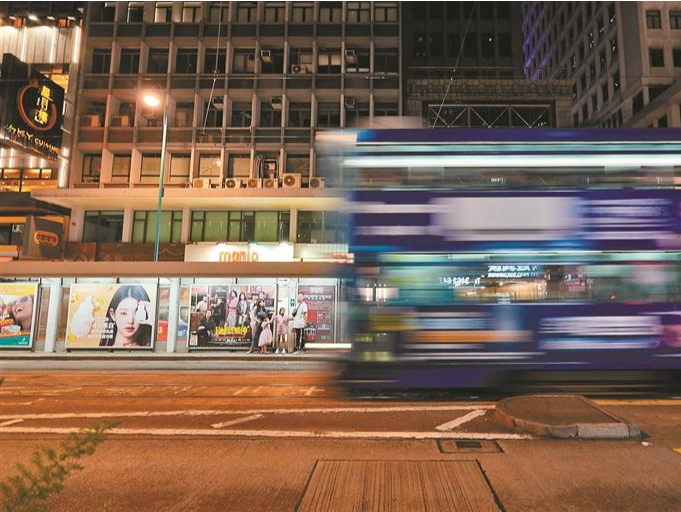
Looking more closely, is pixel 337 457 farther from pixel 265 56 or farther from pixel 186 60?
pixel 186 60

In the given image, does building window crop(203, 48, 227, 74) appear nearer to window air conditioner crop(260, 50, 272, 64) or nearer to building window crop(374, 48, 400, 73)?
window air conditioner crop(260, 50, 272, 64)

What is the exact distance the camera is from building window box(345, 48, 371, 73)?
89.3ft

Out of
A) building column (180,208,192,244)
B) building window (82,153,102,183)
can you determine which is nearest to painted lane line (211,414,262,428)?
building column (180,208,192,244)

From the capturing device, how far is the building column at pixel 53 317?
18.6 m

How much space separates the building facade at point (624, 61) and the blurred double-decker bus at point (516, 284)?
37.5m

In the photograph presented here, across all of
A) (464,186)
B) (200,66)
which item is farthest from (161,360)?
(200,66)

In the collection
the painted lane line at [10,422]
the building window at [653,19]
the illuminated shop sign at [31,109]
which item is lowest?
the painted lane line at [10,422]

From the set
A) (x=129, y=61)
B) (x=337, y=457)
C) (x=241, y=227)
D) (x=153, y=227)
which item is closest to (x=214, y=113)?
(x=129, y=61)

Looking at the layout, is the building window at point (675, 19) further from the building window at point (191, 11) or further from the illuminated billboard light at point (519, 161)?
the illuminated billboard light at point (519, 161)

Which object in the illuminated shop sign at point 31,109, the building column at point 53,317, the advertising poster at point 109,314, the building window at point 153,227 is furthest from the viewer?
the building window at point 153,227

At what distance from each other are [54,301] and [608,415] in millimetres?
19954

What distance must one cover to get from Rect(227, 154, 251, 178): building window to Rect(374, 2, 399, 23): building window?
1189 cm

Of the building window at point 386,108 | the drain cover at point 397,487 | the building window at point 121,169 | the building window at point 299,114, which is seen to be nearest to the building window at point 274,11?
the building window at point 299,114

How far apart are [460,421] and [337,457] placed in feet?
7.76
